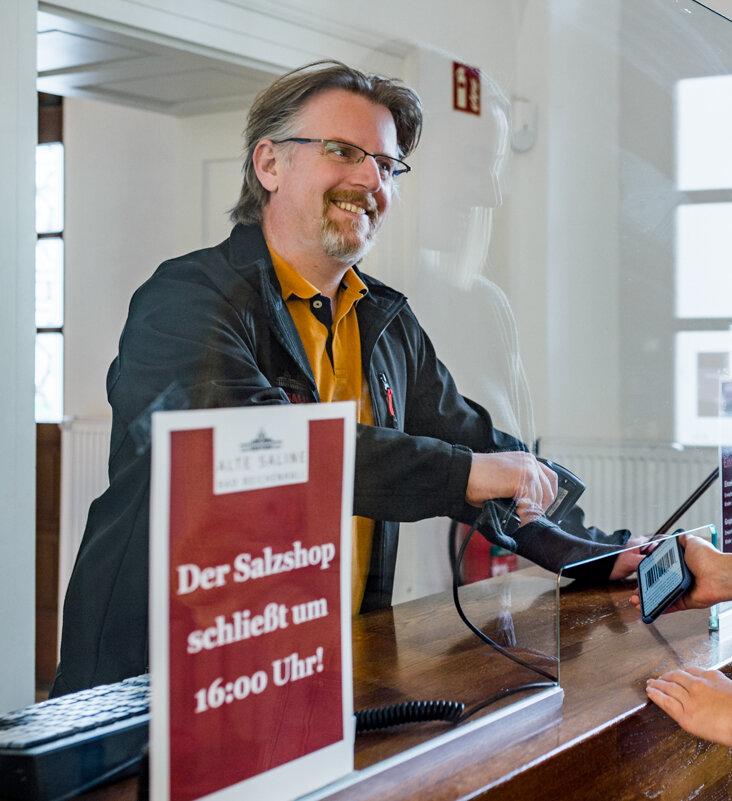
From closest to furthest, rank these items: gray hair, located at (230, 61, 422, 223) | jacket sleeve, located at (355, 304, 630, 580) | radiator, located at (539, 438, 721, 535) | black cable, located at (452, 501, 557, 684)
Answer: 1. gray hair, located at (230, 61, 422, 223)
2. jacket sleeve, located at (355, 304, 630, 580)
3. black cable, located at (452, 501, 557, 684)
4. radiator, located at (539, 438, 721, 535)

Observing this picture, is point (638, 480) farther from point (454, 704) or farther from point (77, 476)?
point (77, 476)

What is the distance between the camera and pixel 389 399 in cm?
107

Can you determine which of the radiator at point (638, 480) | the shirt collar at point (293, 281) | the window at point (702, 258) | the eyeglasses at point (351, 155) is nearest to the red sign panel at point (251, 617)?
the shirt collar at point (293, 281)

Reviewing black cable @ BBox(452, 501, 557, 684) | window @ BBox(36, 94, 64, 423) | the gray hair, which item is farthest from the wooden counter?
the gray hair

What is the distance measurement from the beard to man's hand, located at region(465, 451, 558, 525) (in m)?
0.30

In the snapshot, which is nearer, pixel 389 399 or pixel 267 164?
pixel 267 164

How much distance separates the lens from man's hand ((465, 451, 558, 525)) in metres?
1.18

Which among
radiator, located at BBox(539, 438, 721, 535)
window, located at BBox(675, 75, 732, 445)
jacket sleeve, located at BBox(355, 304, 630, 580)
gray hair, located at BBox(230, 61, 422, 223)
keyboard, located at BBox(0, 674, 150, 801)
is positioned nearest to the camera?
keyboard, located at BBox(0, 674, 150, 801)

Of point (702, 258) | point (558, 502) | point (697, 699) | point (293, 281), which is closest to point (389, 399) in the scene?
point (293, 281)

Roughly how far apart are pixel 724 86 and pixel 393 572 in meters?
1.35

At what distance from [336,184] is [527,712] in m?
0.63

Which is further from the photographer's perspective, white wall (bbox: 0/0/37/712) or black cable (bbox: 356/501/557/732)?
black cable (bbox: 356/501/557/732)

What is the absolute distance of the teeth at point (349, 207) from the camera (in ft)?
3.24

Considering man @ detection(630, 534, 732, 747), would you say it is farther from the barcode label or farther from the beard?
the beard
